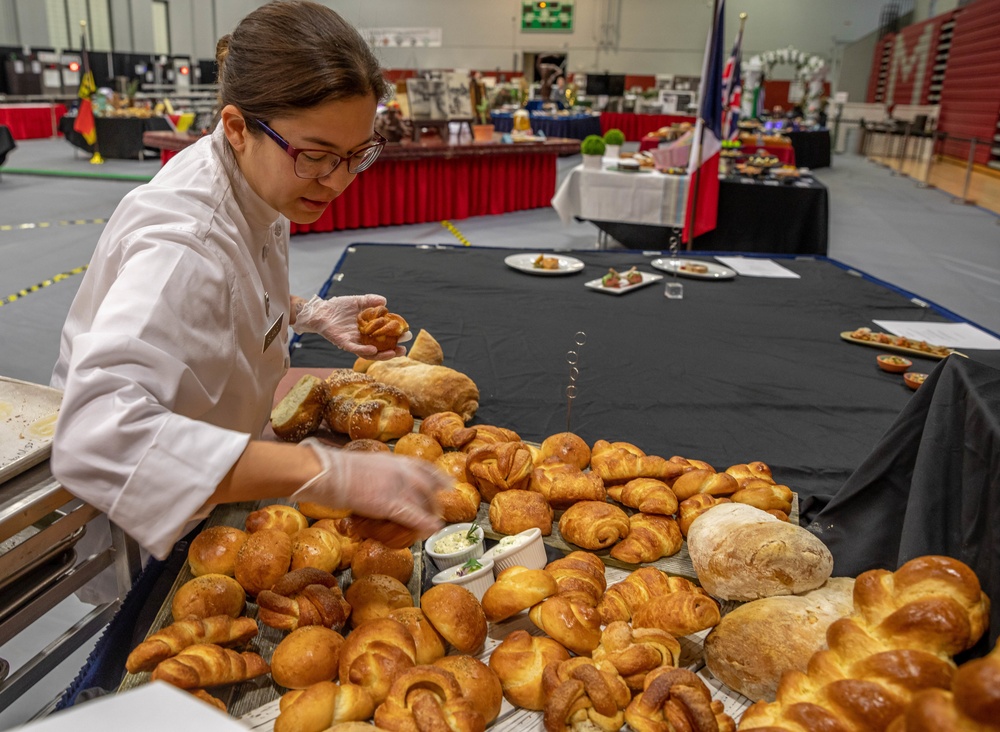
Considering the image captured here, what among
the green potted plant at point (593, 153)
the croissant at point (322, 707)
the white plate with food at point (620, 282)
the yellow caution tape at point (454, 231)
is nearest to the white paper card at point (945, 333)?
the white plate with food at point (620, 282)

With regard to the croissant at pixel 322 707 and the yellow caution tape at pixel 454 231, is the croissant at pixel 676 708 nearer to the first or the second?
the croissant at pixel 322 707

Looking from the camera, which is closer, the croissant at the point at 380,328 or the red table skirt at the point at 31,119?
the croissant at the point at 380,328

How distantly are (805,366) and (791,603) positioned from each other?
4.86 ft

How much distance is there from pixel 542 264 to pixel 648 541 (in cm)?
231

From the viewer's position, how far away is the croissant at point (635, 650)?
0.93m

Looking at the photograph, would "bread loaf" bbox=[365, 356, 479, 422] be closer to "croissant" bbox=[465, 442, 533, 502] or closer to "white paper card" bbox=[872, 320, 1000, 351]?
"croissant" bbox=[465, 442, 533, 502]

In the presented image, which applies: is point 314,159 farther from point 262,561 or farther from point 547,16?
point 547,16

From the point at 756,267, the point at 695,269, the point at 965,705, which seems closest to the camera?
the point at 965,705

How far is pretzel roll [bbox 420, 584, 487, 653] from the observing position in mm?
988

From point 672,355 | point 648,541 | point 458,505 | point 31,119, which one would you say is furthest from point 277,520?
point 31,119

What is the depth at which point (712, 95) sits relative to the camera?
4.54m

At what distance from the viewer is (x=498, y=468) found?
1.39 meters

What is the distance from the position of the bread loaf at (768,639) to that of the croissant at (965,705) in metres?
0.30

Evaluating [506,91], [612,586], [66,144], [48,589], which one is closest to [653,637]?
[612,586]
